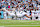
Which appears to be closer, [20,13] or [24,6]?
[20,13]

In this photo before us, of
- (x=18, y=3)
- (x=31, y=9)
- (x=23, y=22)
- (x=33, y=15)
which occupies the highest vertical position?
(x=18, y=3)

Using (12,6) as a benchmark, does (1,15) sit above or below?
below

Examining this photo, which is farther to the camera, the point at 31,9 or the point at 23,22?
the point at 31,9

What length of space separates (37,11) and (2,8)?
2.17 m

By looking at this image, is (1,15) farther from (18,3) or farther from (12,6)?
(18,3)

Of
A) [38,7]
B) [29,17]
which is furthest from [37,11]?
[29,17]

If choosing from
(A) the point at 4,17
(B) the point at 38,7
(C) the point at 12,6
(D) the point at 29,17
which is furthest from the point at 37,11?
(A) the point at 4,17

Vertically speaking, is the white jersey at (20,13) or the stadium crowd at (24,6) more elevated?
the stadium crowd at (24,6)

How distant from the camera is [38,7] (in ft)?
16.2

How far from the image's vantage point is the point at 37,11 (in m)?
4.88

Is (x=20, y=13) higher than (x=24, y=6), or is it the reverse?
(x=24, y=6)

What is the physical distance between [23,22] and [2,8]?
162 cm

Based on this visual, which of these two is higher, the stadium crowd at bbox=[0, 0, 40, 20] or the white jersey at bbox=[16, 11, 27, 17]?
the stadium crowd at bbox=[0, 0, 40, 20]

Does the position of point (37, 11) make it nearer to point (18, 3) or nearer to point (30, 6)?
point (30, 6)
